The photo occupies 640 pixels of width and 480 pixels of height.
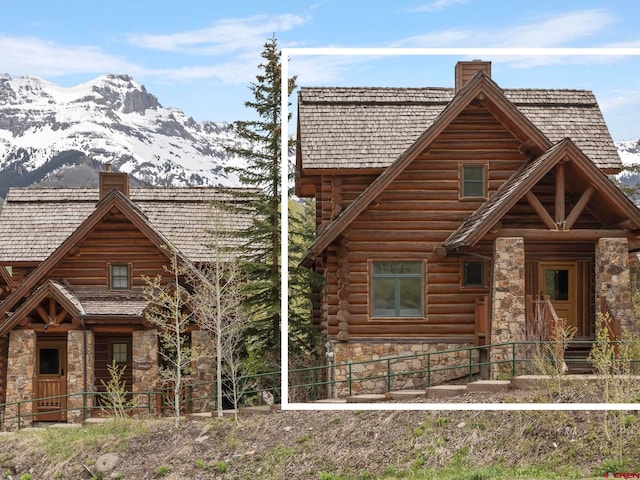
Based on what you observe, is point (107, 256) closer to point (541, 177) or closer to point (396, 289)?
point (396, 289)

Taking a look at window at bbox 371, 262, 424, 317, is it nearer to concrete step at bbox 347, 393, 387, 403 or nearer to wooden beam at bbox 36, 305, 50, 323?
concrete step at bbox 347, 393, 387, 403

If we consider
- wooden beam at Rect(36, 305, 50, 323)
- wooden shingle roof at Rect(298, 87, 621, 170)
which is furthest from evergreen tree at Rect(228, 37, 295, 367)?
wooden beam at Rect(36, 305, 50, 323)

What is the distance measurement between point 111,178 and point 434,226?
43.8 ft

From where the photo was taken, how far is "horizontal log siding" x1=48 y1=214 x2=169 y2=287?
28.5 meters

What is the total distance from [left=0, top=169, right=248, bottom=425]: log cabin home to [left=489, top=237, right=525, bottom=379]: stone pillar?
347 inches

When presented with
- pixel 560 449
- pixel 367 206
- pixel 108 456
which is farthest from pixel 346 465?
pixel 367 206

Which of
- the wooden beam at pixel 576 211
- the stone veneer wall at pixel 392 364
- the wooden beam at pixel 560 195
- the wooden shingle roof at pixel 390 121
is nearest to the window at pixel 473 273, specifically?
the stone veneer wall at pixel 392 364

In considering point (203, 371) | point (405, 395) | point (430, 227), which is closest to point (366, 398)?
point (405, 395)

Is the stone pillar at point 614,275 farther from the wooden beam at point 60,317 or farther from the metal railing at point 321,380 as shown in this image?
the wooden beam at point 60,317

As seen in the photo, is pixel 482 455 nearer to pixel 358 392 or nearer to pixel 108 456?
pixel 358 392

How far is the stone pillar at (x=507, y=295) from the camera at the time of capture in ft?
69.4

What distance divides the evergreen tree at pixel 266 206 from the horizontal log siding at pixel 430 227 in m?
2.87

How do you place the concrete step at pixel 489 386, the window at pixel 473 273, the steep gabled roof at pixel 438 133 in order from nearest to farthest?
the concrete step at pixel 489 386, the steep gabled roof at pixel 438 133, the window at pixel 473 273

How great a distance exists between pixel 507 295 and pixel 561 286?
2903 mm
